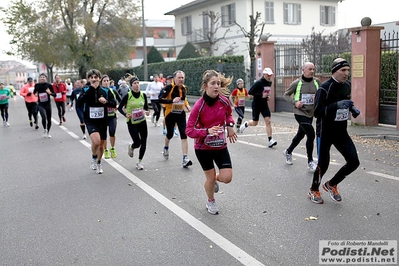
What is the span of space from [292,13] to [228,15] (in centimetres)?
553

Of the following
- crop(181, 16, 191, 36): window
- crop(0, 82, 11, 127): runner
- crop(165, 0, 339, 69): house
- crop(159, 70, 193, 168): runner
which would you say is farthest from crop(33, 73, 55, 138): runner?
crop(181, 16, 191, 36): window

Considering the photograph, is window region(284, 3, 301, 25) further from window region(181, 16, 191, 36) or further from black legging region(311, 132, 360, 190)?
black legging region(311, 132, 360, 190)

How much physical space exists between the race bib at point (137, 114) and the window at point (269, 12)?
3181cm

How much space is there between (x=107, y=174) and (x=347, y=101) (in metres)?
4.61

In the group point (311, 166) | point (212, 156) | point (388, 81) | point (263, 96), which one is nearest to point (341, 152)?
point (212, 156)

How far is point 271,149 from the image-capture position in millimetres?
10680

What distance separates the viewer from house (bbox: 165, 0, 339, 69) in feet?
125

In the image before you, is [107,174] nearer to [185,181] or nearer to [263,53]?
[185,181]

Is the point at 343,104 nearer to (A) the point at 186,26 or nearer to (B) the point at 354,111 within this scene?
(B) the point at 354,111

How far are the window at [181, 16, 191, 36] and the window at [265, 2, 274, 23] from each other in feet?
29.7

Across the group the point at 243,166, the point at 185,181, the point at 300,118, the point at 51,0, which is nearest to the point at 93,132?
the point at 185,181

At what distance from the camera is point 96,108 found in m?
8.62

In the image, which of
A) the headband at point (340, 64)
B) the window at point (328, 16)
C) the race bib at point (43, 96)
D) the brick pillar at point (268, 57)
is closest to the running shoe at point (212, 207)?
the headband at point (340, 64)

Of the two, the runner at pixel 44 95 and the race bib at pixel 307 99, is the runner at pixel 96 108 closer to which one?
the race bib at pixel 307 99
